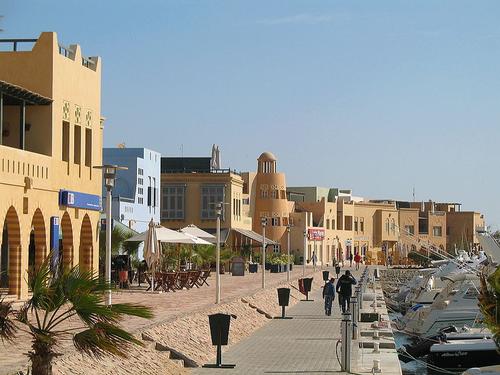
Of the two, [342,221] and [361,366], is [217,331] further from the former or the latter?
[342,221]

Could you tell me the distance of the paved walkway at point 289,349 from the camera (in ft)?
64.7

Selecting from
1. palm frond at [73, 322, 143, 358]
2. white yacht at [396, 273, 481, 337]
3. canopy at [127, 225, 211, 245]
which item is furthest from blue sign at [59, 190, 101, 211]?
palm frond at [73, 322, 143, 358]

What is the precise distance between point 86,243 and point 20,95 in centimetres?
806

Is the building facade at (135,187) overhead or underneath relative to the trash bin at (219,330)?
overhead

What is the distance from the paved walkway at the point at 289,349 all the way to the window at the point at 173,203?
4089 cm

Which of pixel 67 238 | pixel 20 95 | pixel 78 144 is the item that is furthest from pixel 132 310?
pixel 78 144

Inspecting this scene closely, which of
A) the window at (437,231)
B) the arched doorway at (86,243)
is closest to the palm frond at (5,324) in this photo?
the arched doorway at (86,243)

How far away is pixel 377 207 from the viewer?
383 ft

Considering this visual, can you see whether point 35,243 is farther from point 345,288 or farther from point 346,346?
point 346,346

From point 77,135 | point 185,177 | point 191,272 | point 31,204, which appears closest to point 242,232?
point 185,177

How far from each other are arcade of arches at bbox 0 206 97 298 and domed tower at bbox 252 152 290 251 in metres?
52.2

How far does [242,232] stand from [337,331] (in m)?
46.4

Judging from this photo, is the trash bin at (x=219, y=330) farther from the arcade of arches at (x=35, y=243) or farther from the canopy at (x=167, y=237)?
the canopy at (x=167, y=237)

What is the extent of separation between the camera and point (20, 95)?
30891 millimetres
